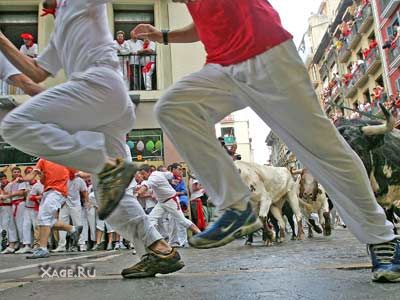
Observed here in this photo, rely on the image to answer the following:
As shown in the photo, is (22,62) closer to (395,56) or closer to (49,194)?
(49,194)

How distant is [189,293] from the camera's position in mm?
2527

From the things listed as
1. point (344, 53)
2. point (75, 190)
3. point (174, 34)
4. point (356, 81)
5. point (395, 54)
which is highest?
point (344, 53)

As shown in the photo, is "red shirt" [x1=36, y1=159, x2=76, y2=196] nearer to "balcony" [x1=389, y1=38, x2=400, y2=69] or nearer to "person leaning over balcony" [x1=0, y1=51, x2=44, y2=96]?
"person leaning over balcony" [x1=0, y1=51, x2=44, y2=96]

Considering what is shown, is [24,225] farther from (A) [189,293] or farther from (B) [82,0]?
(A) [189,293]

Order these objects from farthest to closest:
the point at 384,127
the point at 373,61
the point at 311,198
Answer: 1. the point at 373,61
2. the point at 311,198
3. the point at 384,127

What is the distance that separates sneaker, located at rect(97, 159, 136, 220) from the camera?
2.91m

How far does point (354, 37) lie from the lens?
4006 centimetres

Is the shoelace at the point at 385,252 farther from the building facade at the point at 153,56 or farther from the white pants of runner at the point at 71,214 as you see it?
the building facade at the point at 153,56

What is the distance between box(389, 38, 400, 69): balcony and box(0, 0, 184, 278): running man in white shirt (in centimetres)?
3077

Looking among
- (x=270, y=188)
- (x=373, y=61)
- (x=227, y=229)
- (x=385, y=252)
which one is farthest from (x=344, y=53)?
(x=227, y=229)

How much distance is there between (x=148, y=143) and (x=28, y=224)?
5981 mm

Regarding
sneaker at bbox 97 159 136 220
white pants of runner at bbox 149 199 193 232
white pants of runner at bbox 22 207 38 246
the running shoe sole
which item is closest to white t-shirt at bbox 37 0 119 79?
sneaker at bbox 97 159 136 220

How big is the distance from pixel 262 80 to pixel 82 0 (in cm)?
159

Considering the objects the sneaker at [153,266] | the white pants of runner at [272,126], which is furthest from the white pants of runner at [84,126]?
the white pants of runner at [272,126]
